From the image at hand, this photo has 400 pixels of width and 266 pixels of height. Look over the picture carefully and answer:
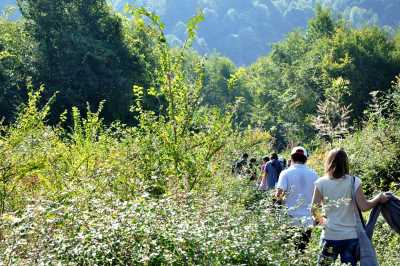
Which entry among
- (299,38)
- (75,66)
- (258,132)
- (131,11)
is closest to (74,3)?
(75,66)

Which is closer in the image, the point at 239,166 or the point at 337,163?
the point at 337,163

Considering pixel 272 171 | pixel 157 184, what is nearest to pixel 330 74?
pixel 272 171

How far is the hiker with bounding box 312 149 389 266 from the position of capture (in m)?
5.66

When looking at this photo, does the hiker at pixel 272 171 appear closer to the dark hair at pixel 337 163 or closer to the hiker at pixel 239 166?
the hiker at pixel 239 166

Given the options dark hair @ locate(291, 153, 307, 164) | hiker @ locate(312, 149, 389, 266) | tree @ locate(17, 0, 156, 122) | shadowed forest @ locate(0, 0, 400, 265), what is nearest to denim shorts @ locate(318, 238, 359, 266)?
hiker @ locate(312, 149, 389, 266)

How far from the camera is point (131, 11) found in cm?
819

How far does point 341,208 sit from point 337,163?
0.42 m

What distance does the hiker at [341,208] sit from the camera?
5.66 meters

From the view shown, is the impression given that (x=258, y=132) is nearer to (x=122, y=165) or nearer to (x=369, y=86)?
(x=369, y=86)

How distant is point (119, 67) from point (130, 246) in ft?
80.4

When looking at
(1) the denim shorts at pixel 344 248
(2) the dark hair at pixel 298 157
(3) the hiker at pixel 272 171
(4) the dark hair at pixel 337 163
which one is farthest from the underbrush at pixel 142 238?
(3) the hiker at pixel 272 171

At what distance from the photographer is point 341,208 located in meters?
5.70

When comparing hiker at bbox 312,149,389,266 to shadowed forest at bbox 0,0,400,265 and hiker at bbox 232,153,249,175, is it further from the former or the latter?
hiker at bbox 232,153,249,175

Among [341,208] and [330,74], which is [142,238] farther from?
[330,74]
